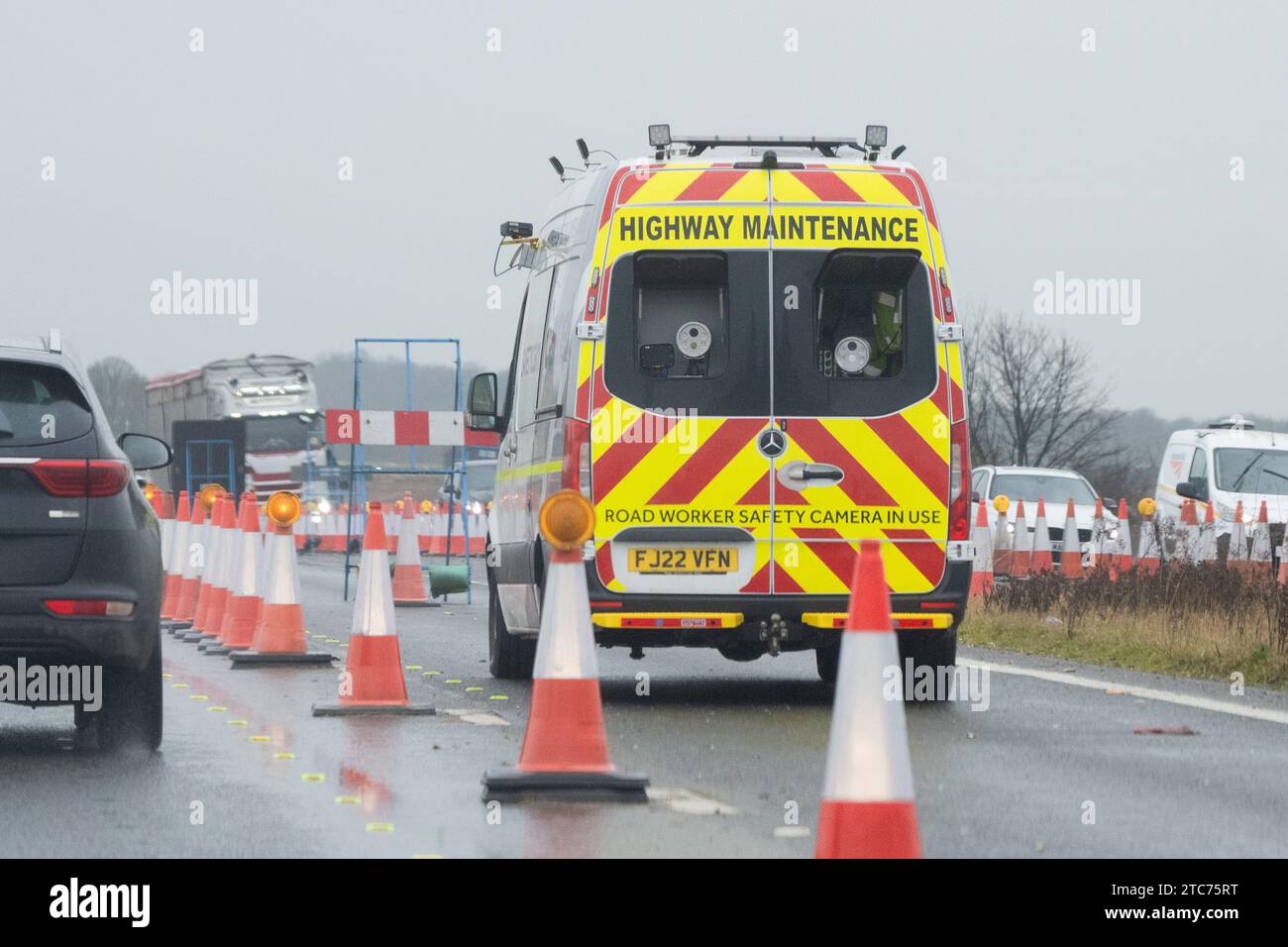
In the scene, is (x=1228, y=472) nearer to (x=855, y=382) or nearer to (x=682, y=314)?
(x=855, y=382)

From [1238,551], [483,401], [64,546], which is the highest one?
[483,401]

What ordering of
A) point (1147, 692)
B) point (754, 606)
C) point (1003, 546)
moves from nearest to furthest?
point (754, 606), point (1147, 692), point (1003, 546)

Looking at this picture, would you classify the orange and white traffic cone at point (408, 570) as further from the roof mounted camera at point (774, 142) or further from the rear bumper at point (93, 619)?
the rear bumper at point (93, 619)

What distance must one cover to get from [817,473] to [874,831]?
221 inches

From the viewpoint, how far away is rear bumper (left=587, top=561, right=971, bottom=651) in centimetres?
1102

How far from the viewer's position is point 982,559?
1994 cm

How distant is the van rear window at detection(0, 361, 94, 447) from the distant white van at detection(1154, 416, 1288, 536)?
63.5 feet

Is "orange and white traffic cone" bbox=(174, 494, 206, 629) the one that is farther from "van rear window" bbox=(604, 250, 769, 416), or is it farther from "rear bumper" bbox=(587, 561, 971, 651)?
"rear bumper" bbox=(587, 561, 971, 651)

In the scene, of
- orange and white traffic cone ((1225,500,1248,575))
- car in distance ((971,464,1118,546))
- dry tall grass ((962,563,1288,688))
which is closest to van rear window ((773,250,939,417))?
dry tall grass ((962,563,1288,688))

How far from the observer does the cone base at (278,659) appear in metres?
14.0

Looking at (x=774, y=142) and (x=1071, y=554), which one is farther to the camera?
(x=1071, y=554)

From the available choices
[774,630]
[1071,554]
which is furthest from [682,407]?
[1071,554]

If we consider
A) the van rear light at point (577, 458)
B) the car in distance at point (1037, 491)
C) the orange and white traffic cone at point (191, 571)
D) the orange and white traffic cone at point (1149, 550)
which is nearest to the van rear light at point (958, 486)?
the van rear light at point (577, 458)
